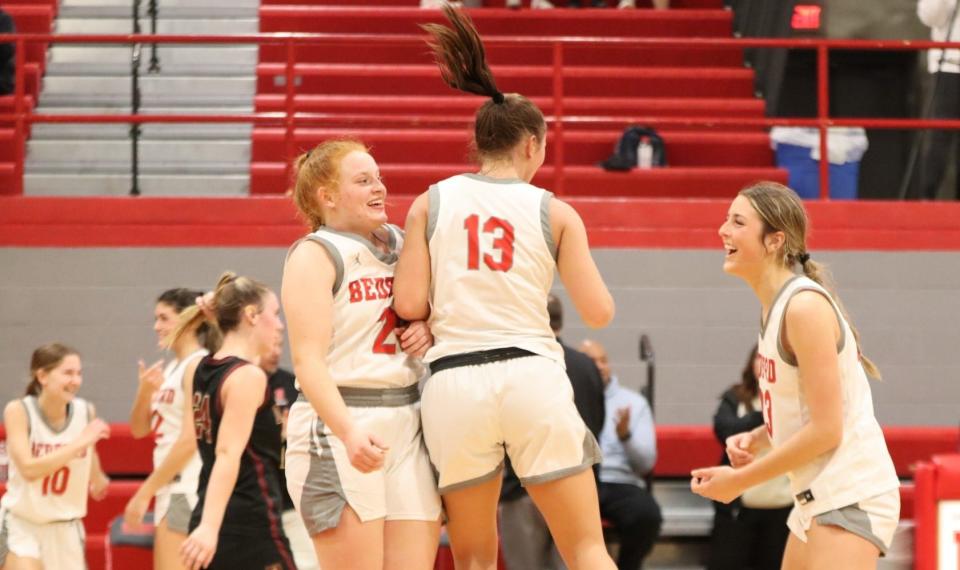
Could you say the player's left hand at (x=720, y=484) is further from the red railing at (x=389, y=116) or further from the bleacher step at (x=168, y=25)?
the bleacher step at (x=168, y=25)

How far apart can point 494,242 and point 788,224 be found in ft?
2.89

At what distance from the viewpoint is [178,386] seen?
5941 millimetres

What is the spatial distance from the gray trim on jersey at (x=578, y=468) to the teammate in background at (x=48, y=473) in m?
3.23

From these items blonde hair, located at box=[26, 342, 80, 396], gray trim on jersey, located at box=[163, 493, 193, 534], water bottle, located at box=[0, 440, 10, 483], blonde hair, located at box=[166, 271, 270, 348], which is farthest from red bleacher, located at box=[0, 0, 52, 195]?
blonde hair, located at box=[166, 271, 270, 348]

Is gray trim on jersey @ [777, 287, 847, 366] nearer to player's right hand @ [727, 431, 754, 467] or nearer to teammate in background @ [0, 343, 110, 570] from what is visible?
player's right hand @ [727, 431, 754, 467]

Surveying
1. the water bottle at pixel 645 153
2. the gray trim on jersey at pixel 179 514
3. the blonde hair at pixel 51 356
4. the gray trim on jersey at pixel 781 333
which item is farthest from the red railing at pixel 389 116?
the gray trim on jersey at pixel 781 333

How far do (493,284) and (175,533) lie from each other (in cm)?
237

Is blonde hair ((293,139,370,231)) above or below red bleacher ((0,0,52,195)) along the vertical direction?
below

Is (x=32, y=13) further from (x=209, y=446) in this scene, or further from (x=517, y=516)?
(x=209, y=446)

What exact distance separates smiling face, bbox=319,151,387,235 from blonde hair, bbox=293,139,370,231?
0.06 ft

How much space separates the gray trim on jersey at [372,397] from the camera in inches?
151

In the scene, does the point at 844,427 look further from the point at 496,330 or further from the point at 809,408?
the point at 496,330

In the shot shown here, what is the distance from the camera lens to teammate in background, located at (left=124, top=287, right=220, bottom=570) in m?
5.51

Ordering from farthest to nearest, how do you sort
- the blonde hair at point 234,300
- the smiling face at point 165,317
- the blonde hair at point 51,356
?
the blonde hair at point 51,356
the smiling face at point 165,317
the blonde hair at point 234,300
